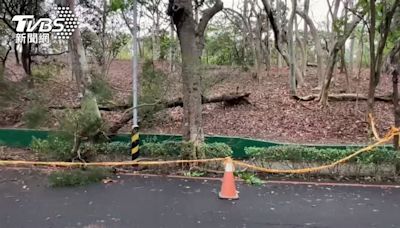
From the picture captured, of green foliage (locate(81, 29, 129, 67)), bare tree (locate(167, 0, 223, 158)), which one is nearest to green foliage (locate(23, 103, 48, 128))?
bare tree (locate(167, 0, 223, 158))

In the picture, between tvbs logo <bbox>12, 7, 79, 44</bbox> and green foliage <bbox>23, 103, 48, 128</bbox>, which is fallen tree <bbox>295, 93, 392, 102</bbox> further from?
green foliage <bbox>23, 103, 48, 128</bbox>

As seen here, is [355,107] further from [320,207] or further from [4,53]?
[4,53]

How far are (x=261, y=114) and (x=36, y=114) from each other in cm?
844

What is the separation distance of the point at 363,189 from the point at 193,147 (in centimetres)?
311

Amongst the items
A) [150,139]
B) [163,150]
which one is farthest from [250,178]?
[150,139]

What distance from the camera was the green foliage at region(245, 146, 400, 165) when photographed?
292 inches

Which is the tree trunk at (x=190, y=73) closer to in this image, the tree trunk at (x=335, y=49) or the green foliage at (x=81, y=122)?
the green foliage at (x=81, y=122)

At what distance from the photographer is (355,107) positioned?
46.3 feet

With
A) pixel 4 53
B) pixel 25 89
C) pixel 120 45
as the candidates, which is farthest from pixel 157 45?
pixel 25 89

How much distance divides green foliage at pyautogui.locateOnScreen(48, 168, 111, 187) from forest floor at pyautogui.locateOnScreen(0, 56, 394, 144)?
2.66 m

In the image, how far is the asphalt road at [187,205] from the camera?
16.8ft

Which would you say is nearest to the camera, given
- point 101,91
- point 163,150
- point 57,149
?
point 57,149

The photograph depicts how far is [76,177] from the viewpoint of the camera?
23.1 ft

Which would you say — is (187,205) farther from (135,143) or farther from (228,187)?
(135,143)
